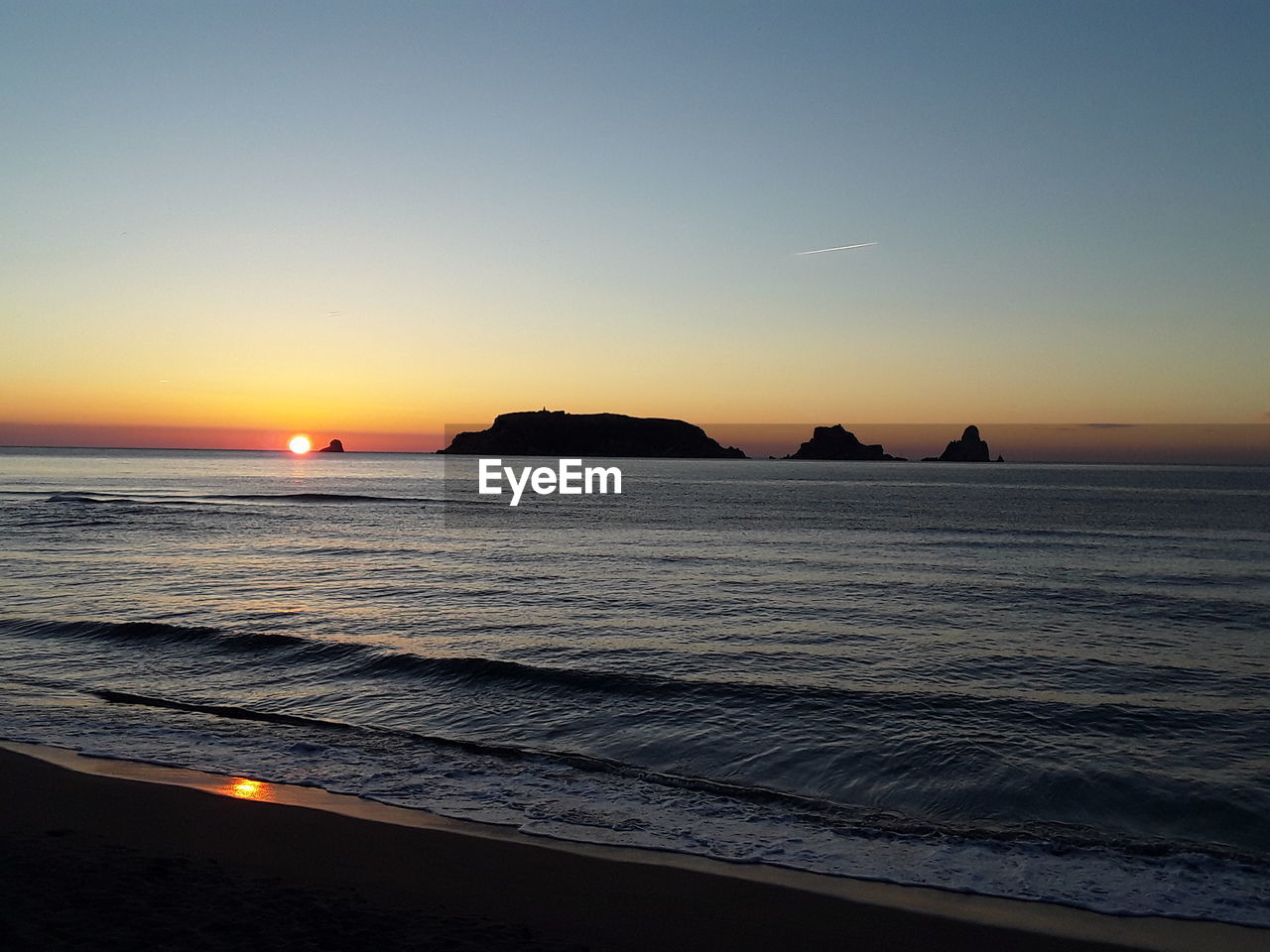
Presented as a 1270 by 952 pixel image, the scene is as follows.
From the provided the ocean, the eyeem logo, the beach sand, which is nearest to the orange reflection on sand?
the ocean

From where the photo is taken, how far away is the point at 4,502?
60594 mm

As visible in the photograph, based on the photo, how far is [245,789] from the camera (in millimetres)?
9156

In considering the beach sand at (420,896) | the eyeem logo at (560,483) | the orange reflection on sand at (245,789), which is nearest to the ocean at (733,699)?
the orange reflection on sand at (245,789)

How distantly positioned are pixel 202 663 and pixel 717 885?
1269 cm

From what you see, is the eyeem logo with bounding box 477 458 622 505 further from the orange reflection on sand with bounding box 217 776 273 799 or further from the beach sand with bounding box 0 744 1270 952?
the beach sand with bounding box 0 744 1270 952

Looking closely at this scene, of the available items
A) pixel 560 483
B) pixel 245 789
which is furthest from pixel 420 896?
pixel 560 483

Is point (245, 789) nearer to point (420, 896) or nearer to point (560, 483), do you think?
point (420, 896)

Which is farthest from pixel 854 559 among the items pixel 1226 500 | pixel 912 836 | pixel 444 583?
pixel 1226 500

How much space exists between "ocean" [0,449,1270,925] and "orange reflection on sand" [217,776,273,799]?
0.89ft

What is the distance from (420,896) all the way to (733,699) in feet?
25.5

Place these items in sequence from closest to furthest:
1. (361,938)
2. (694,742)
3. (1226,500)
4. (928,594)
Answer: (361,938), (694,742), (928,594), (1226,500)

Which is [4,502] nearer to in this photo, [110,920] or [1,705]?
[1,705]

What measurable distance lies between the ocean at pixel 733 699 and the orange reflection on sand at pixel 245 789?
271mm

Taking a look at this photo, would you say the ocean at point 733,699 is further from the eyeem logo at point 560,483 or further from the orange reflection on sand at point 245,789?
the eyeem logo at point 560,483
